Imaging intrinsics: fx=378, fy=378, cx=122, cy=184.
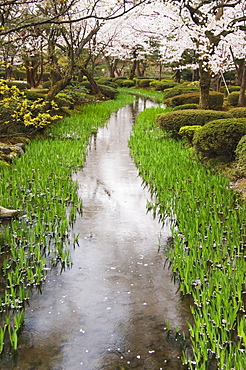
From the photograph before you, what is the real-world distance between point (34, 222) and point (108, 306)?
1916mm

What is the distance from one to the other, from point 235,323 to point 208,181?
355 cm

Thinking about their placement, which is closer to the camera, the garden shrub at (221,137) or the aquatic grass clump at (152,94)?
the garden shrub at (221,137)

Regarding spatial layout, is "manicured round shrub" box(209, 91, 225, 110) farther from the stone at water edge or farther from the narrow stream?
the stone at water edge

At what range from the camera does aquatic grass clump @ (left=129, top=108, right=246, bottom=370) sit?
8.13 ft

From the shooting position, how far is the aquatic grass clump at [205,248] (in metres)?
2.48

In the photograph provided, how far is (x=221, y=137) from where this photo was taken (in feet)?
22.7

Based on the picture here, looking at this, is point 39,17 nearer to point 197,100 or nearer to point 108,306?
point 108,306

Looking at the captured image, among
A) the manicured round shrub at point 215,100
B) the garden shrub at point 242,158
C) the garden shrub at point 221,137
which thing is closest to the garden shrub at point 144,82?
the manicured round shrub at point 215,100

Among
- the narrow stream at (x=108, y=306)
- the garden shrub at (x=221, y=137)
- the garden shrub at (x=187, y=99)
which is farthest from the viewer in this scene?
the garden shrub at (x=187, y=99)

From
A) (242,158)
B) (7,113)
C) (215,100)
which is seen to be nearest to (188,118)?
(242,158)

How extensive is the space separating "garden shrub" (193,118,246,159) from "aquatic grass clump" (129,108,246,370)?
0.44 metres

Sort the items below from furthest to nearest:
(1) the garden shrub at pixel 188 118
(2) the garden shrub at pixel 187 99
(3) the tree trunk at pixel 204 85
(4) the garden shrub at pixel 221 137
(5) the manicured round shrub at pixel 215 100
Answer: (2) the garden shrub at pixel 187 99 < (5) the manicured round shrub at pixel 215 100 < (3) the tree trunk at pixel 204 85 < (1) the garden shrub at pixel 188 118 < (4) the garden shrub at pixel 221 137

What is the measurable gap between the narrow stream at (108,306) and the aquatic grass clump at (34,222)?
13 cm

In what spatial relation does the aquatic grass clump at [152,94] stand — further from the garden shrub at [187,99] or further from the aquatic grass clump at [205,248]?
the aquatic grass clump at [205,248]
